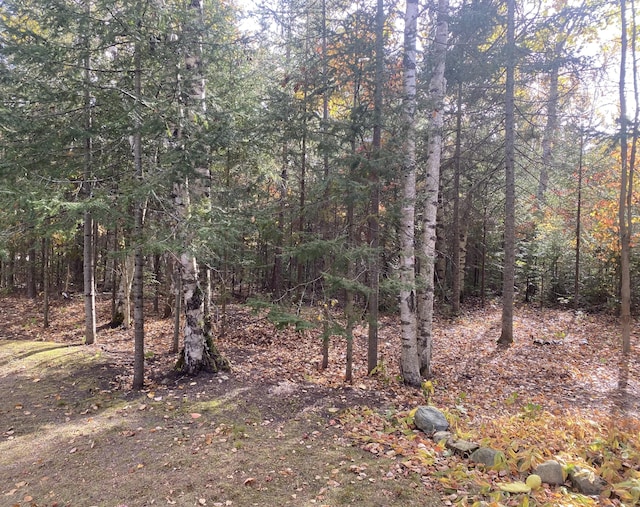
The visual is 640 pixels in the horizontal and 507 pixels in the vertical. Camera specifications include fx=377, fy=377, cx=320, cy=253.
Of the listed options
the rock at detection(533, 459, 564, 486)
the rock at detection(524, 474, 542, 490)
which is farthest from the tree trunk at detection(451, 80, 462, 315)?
the rock at detection(524, 474, 542, 490)

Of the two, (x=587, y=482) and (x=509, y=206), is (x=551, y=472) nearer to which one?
(x=587, y=482)

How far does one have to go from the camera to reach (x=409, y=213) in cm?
772

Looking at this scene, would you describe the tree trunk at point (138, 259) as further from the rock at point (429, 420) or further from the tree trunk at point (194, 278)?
the rock at point (429, 420)

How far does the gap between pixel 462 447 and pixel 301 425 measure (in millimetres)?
2464

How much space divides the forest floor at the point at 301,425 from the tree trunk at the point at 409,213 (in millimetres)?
657

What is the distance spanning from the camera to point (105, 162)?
8.52 metres

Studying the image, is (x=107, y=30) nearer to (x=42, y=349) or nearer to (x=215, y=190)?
(x=215, y=190)

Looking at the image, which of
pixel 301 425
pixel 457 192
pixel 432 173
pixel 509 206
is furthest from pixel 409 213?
pixel 457 192

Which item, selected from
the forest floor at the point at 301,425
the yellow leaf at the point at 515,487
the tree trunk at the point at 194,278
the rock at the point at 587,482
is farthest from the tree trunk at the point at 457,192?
the yellow leaf at the point at 515,487

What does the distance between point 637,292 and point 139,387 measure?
663 inches

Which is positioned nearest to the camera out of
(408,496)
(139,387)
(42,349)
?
(408,496)

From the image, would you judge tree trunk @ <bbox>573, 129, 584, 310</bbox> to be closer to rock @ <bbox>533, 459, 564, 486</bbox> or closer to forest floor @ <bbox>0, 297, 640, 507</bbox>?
forest floor @ <bbox>0, 297, 640, 507</bbox>

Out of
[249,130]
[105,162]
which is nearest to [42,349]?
[105,162]

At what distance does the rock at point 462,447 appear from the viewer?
5.00 metres
